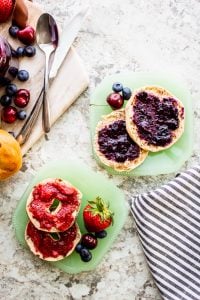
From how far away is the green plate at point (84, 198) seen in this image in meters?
1.96

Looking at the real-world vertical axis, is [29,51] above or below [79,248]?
above

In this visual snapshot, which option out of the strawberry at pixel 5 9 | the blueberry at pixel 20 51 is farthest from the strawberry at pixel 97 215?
the strawberry at pixel 5 9

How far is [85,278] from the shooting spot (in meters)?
1.98

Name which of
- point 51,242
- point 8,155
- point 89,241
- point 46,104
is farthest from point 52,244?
point 46,104

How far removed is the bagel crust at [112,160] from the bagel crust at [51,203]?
0.42 feet

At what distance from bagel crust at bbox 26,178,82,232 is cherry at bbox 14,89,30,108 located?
23 cm

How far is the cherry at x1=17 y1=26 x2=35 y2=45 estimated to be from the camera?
1.97 meters

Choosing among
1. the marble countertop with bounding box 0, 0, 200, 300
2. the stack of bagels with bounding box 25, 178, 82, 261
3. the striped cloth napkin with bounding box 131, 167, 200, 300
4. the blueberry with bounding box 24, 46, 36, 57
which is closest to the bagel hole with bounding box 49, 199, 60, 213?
the stack of bagels with bounding box 25, 178, 82, 261

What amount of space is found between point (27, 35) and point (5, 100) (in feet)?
0.67

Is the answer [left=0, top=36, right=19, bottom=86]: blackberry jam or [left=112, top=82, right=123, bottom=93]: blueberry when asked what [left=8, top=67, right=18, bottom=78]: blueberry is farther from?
[left=112, top=82, right=123, bottom=93]: blueberry

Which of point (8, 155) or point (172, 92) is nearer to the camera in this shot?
point (8, 155)

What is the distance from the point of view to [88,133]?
6.59ft

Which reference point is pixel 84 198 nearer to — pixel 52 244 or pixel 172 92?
pixel 52 244

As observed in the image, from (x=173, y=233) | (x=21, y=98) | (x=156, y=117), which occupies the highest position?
(x=156, y=117)
